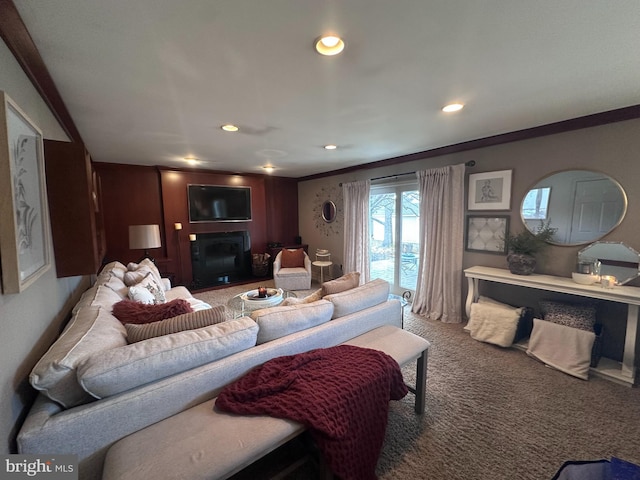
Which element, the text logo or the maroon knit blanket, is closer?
the text logo

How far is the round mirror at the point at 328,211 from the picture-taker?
5.23 metres

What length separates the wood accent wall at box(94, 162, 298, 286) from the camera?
14.1ft

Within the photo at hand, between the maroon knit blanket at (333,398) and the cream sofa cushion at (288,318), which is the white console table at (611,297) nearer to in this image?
the maroon knit blanket at (333,398)

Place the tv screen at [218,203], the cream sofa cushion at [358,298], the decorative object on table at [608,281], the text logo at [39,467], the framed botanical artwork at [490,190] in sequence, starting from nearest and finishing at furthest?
the text logo at [39,467]
the cream sofa cushion at [358,298]
the decorative object on table at [608,281]
the framed botanical artwork at [490,190]
the tv screen at [218,203]

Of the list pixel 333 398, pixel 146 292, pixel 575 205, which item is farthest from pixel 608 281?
pixel 146 292

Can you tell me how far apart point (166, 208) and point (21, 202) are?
3.89 metres

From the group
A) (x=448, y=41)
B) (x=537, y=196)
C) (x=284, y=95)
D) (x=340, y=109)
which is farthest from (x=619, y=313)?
(x=284, y=95)

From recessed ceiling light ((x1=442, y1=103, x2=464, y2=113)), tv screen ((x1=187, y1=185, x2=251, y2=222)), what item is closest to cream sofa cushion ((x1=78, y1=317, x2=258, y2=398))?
recessed ceiling light ((x1=442, y1=103, x2=464, y2=113))

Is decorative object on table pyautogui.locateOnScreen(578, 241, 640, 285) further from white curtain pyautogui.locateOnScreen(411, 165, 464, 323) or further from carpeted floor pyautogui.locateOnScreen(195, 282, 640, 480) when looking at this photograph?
white curtain pyautogui.locateOnScreen(411, 165, 464, 323)

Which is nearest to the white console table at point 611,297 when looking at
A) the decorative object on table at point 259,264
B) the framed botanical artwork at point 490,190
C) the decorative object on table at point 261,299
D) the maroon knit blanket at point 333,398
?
the framed botanical artwork at point 490,190

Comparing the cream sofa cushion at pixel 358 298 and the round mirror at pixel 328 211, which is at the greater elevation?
the round mirror at pixel 328 211

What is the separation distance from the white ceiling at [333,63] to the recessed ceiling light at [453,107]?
7 cm

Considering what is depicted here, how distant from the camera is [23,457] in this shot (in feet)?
2.87

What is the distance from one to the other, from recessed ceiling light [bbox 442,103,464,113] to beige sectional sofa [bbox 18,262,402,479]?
1.89m
